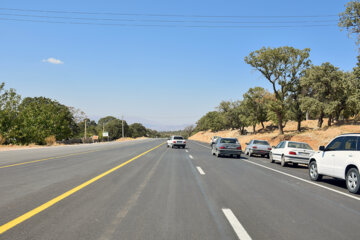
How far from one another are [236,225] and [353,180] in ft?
17.9

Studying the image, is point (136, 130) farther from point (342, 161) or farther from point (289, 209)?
point (289, 209)

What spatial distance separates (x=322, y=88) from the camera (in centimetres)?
4194

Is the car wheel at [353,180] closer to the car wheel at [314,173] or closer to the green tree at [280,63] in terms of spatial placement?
the car wheel at [314,173]

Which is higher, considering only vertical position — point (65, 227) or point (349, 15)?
point (349, 15)

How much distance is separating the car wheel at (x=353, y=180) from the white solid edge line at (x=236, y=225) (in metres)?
4.58

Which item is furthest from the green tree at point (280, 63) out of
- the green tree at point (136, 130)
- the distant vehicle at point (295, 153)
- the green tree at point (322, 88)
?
the green tree at point (136, 130)

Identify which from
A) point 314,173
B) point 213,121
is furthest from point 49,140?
point 213,121

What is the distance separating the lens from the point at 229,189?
837cm

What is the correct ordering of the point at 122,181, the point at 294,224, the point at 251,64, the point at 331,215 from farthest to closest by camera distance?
the point at 251,64 < the point at 122,181 < the point at 331,215 < the point at 294,224

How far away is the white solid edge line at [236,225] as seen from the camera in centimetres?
436

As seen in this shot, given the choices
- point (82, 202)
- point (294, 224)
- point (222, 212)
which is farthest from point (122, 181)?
point (294, 224)

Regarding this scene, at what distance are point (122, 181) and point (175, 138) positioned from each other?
26.8 metres

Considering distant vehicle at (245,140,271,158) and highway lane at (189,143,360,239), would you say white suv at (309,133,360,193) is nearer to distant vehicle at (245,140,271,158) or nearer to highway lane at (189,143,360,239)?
highway lane at (189,143,360,239)

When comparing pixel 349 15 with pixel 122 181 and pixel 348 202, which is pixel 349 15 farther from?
pixel 122 181
